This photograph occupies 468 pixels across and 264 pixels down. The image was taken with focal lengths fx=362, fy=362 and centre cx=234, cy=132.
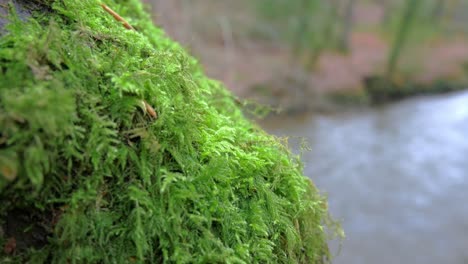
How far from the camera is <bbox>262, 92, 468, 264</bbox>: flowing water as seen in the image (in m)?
6.69

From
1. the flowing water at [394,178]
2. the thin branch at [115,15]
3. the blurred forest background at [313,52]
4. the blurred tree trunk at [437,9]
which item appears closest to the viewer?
the thin branch at [115,15]

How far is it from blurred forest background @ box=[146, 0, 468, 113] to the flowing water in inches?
62.5

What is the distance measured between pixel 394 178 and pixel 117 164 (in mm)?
8775

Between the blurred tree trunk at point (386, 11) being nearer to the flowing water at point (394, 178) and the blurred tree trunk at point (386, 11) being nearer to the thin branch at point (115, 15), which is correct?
the flowing water at point (394, 178)


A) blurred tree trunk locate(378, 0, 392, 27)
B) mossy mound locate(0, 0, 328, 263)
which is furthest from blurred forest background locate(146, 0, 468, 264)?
mossy mound locate(0, 0, 328, 263)

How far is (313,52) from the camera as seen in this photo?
15.4 metres

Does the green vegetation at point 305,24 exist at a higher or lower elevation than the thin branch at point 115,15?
higher

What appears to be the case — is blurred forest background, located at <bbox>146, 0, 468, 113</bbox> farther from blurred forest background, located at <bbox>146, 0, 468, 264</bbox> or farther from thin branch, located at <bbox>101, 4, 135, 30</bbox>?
thin branch, located at <bbox>101, 4, 135, 30</bbox>

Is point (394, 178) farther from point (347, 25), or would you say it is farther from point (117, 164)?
point (347, 25)

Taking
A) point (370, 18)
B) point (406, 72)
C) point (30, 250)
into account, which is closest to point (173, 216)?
point (30, 250)

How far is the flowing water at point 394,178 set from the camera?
21.9ft

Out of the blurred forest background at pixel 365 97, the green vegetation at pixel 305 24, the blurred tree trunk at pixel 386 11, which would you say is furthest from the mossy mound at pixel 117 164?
the blurred tree trunk at pixel 386 11

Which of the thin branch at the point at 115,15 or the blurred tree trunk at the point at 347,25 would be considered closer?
the thin branch at the point at 115,15

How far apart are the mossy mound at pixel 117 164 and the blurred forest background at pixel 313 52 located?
10.5 meters
